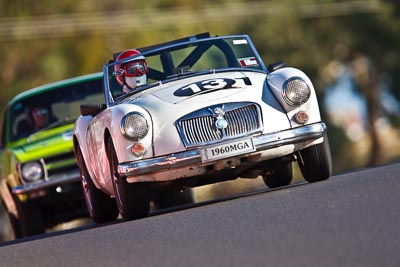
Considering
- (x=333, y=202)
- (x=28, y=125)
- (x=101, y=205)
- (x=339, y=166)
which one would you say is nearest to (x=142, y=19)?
(x=339, y=166)

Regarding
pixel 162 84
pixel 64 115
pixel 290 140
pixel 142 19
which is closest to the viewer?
pixel 290 140

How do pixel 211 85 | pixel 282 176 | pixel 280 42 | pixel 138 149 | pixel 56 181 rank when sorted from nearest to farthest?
pixel 138 149
pixel 211 85
pixel 282 176
pixel 56 181
pixel 280 42

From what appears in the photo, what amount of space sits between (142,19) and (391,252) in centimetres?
5220

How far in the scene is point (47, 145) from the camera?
16.6 m

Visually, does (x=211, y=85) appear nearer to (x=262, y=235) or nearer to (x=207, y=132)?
(x=207, y=132)

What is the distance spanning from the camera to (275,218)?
9625mm

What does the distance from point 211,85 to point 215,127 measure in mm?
583

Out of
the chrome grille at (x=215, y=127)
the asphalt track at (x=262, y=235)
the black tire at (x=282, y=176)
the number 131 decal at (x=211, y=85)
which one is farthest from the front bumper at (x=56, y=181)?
the chrome grille at (x=215, y=127)

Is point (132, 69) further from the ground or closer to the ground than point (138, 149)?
further from the ground

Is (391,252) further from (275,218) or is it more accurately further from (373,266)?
(275,218)

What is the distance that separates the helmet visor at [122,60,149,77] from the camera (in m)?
13.3

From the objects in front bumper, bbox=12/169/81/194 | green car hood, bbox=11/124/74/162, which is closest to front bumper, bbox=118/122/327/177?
front bumper, bbox=12/169/81/194

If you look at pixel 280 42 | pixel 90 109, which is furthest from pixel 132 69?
pixel 280 42

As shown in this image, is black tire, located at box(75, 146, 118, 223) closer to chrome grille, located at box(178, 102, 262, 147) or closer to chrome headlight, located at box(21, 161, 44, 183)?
chrome grille, located at box(178, 102, 262, 147)
